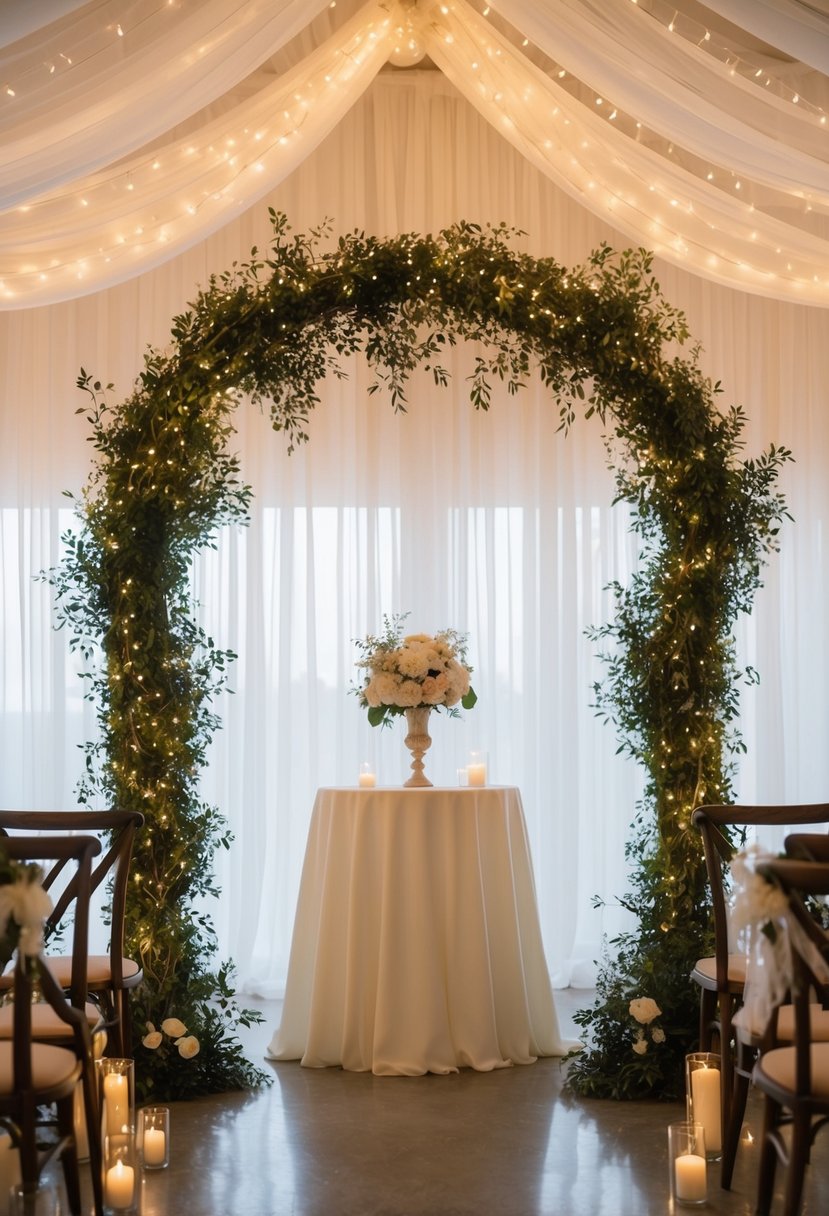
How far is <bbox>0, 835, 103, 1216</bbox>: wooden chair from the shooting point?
2.84 meters

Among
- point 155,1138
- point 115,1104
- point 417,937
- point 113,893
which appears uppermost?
point 113,893

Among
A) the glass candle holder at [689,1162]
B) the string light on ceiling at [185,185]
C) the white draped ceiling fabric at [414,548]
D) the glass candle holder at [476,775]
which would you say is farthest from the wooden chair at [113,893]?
the white draped ceiling fabric at [414,548]

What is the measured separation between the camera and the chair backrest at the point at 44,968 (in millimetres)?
2842

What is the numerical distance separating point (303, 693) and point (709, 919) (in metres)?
2.76

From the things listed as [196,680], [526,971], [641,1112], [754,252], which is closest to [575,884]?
[526,971]

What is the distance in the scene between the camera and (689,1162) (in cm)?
348

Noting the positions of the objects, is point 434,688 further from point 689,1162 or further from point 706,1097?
point 689,1162

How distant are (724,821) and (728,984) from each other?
504 millimetres

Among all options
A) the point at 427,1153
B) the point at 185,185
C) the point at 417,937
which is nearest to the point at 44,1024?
the point at 427,1153

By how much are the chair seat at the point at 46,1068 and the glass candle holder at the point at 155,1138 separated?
2.50 ft

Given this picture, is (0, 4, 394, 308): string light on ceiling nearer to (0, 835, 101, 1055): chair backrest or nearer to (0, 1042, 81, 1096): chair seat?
(0, 835, 101, 1055): chair backrest

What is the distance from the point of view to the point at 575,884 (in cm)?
678

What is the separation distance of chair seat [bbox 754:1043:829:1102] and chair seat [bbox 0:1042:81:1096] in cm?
162

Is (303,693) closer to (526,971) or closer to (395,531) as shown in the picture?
(395,531)
